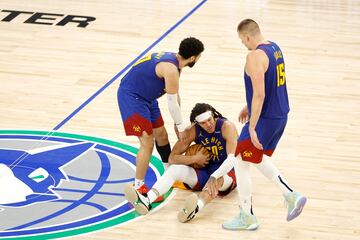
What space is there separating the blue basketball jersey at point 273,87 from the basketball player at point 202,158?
0.83 meters

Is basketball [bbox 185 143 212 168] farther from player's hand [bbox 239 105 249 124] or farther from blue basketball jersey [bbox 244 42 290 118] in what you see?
blue basketball jersey [bbox 244 42 290 118]

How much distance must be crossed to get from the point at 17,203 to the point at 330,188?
9.89 feet

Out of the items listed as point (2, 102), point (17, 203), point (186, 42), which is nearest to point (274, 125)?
point (186, 42)

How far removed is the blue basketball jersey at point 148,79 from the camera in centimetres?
873

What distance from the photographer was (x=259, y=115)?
7.88 m

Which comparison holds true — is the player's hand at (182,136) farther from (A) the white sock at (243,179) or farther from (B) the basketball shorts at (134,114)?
(A) the white sock at (243,179)

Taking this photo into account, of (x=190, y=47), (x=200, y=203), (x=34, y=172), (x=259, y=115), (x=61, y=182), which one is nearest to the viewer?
(x=259, y=115)

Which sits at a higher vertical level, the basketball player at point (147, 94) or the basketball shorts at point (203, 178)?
the basketball player at point (147, 94)

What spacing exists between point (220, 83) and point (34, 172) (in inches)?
140

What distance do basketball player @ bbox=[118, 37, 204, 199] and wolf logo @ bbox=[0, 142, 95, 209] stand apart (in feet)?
2.99

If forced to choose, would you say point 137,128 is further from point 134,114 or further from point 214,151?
point 214,151

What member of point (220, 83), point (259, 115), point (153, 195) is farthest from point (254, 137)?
point (220, 83)

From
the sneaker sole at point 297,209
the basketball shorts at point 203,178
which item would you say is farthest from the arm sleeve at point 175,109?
the sneaker sole at point 297,209

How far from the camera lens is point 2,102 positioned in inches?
449
